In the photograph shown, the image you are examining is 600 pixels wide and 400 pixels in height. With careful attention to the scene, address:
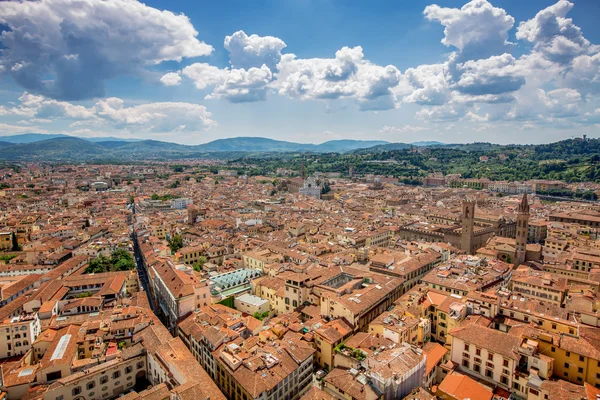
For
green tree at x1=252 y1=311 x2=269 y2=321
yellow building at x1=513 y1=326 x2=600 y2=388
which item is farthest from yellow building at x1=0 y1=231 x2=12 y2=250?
yellow building at x1=513 y1=326 x2=600 y2=388

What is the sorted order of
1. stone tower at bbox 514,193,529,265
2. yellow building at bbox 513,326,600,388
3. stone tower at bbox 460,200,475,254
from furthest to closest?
1. stone tower at bbox 460,200,475,254
2. stone tower at bbox 514,193,529,265
3. yellow building at bbox 513,326,600,388

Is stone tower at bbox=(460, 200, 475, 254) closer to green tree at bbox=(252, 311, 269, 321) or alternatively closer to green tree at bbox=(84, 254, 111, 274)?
green tree at bbox=(252, 311, 269, 321)

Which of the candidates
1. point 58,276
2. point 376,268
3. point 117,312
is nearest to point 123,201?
point 58,276

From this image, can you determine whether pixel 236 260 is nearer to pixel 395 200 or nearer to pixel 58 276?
pixel 58 276

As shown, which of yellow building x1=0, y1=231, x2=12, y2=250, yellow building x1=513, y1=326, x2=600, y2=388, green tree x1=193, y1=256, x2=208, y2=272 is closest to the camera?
yellow building x1=513, y1=326, x2=600, y2=388

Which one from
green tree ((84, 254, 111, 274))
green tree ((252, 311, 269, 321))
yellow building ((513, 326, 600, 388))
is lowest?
green tree ((252, 311, 269, 321))

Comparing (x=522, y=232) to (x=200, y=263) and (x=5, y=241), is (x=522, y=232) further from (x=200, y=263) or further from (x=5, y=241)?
(x=5, y=241)

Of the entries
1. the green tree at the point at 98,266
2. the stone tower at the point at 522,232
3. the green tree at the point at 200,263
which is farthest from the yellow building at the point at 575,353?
the green tree at the point at 98,266

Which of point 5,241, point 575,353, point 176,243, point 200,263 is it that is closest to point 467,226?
point 575,353

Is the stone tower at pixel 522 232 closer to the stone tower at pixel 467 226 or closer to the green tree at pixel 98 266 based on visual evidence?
the stone tower at pixel 467 226
